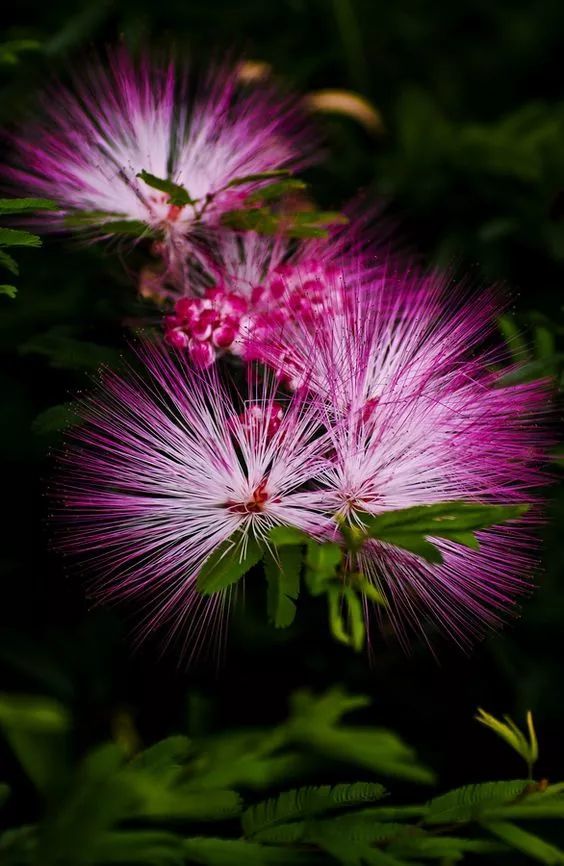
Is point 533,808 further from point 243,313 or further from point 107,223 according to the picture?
point 107,223

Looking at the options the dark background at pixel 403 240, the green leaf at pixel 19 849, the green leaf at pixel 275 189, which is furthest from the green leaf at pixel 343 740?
the green leaf at pixel 275 189

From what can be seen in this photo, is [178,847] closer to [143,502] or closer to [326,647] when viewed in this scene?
[143,502]

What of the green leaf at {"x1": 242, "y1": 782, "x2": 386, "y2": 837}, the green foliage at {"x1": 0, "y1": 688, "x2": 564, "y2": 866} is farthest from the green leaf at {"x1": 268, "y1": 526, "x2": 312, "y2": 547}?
the green leaf at {"x1": 242, "y1": 782, "x2": 386, "y2": 837}

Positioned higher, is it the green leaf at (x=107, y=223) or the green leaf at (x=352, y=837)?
the green leaf at (x=107, y=223)

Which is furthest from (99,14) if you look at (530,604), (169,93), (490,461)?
(530,604)

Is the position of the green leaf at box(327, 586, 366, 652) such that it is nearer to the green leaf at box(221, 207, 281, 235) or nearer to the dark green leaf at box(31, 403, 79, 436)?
the dark green leaf at box(31, 403, 79, 436)

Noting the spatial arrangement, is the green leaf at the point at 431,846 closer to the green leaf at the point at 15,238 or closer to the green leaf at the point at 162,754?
the green leaf at the point at 162,754
